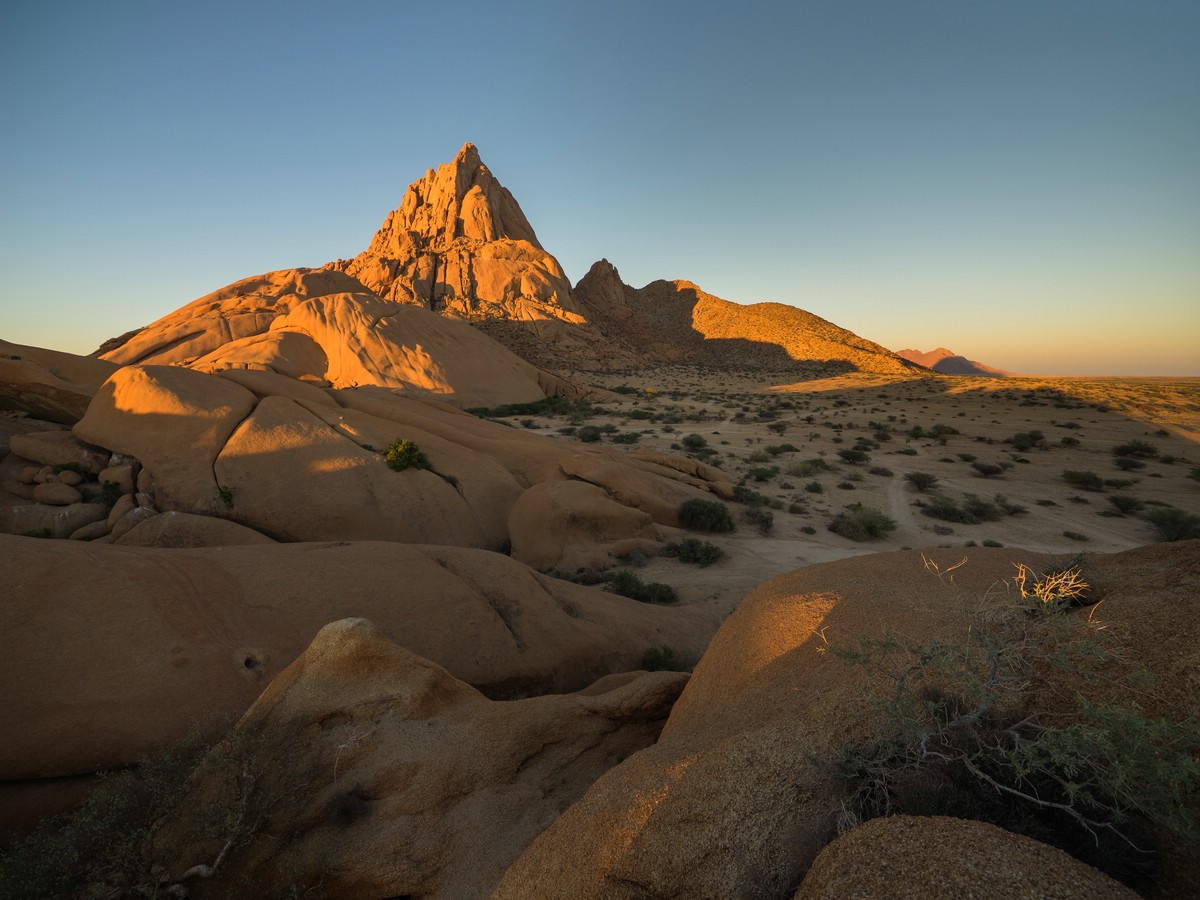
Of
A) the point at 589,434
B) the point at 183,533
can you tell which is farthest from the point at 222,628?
the point at 589,434

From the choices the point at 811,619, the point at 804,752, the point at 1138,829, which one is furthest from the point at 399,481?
the point at 1138,829

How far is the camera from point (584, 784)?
451cm

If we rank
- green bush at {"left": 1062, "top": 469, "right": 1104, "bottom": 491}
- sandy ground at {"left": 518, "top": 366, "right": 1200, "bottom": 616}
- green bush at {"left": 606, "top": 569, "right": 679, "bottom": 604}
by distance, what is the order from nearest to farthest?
green bush at {"left": 606, "top": 569, "right": 679, "bottom": 604}, sandy ground at {"left": 518, "top": 366, "right": 1200, "bottom": 616}, green bush at {"left": 1062, "top": 469, "right": 1104, "bottom": 491}

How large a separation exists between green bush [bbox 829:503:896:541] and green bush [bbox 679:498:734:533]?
3470 mm

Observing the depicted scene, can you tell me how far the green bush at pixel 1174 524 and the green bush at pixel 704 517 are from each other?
Answer: 480 inches

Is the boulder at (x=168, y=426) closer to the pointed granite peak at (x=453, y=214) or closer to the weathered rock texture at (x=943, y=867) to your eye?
the weathered rock texture at (x=943, y=867)

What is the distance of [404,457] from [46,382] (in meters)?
10.1

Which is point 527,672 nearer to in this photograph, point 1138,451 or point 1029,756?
point 1029,756

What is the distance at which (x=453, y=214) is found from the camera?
80750 millimetres

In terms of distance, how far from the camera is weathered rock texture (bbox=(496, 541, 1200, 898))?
2.54 m

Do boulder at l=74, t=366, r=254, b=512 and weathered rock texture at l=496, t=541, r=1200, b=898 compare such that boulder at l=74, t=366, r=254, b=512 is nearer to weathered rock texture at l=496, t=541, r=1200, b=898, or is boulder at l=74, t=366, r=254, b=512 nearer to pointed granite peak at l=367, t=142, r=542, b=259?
weathered rock texture at l=496, t=541, r=1200, b=898

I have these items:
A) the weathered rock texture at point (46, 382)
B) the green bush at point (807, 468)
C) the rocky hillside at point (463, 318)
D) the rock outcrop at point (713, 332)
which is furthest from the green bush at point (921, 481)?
the rock outcrop at point (713, 332)

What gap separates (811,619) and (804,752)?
1666mm

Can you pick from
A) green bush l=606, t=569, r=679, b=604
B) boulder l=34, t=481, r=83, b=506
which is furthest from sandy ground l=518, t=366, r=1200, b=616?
boulder l=34, t=481, r=83, b=506
